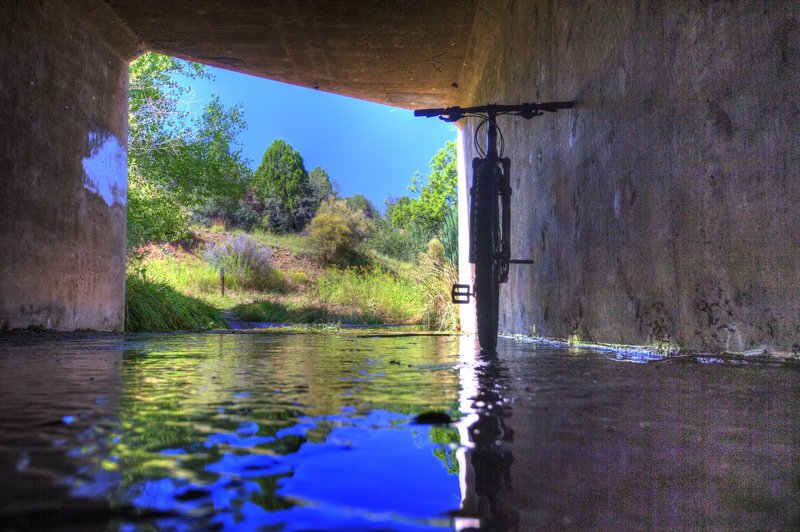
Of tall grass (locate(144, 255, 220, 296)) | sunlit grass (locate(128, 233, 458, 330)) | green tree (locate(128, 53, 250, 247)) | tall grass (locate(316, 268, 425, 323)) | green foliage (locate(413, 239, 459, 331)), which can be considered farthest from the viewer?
tall grass (locate(144, 255, 220, 296))

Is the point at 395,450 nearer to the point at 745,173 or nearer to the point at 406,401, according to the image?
the point at 406,401

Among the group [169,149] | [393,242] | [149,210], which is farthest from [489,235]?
[393,242]

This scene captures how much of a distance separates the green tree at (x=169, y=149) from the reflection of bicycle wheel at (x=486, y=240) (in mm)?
8318

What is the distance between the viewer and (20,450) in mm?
594

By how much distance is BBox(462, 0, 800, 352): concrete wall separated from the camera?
2029mm

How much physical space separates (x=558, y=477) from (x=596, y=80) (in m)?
3.32

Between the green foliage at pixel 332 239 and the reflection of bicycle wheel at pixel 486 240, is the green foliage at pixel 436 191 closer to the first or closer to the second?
the green foliage at pixel 332 239

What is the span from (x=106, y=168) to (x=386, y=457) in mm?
8113

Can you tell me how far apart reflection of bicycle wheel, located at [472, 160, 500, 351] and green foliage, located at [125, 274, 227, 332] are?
264 inches

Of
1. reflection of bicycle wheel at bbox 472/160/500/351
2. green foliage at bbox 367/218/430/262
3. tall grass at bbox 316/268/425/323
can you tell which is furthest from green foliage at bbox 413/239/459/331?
green foliage at bbox 367/218/430/262

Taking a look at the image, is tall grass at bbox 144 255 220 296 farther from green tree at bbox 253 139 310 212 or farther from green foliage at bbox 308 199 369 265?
green tree at bbox 253 139 310 212

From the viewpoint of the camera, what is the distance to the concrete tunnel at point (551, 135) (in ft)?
7.00

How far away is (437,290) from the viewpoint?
10.0 metres

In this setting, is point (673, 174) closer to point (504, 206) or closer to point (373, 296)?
point (504, 206)
